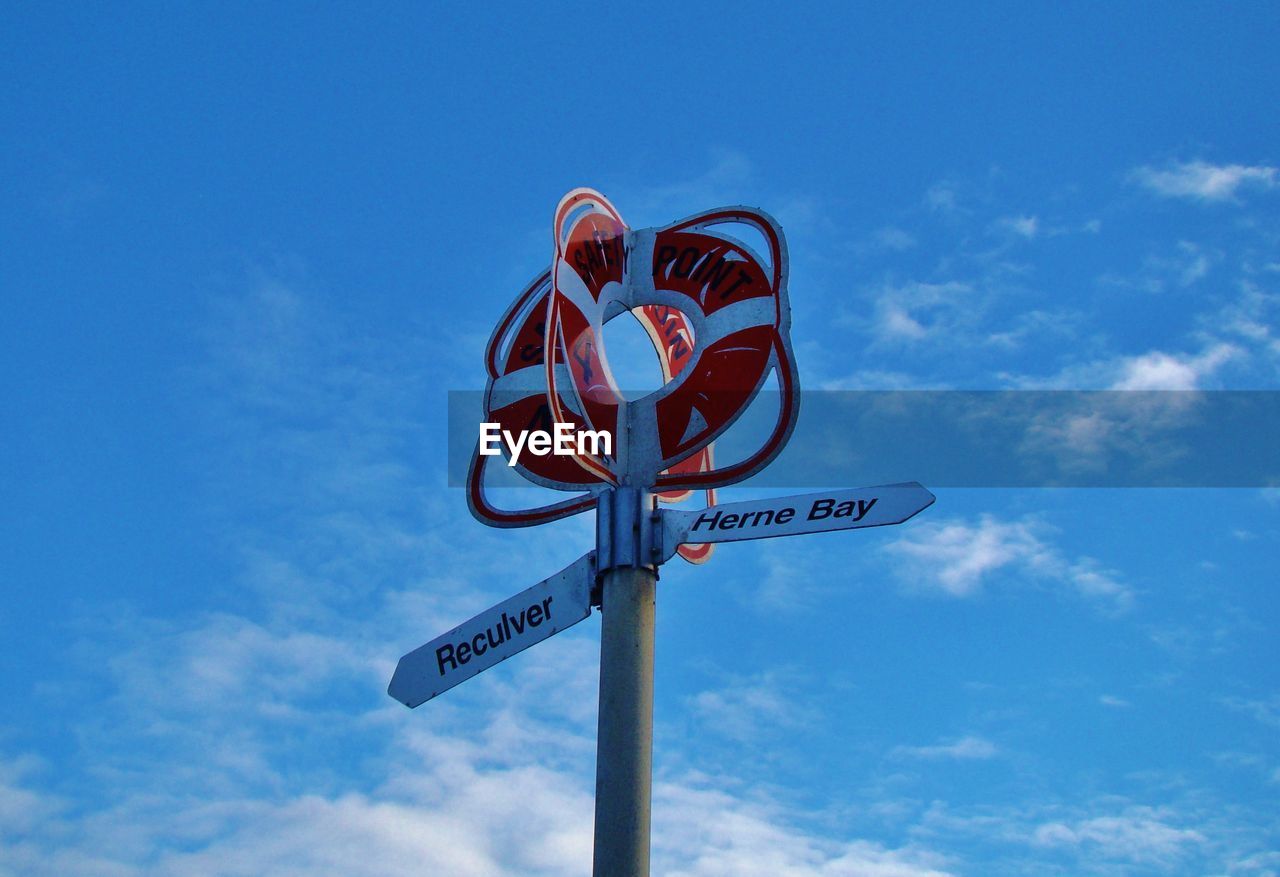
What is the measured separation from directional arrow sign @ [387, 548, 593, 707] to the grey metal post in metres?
0.25

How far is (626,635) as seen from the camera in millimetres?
12070

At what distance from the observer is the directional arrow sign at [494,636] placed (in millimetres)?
12258

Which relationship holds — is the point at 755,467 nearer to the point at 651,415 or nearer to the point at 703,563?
the point at 651,415

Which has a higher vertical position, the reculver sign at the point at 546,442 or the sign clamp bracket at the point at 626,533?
the reculver sign at the point at 546,442

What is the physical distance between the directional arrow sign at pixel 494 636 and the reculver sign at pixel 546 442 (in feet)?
3.40

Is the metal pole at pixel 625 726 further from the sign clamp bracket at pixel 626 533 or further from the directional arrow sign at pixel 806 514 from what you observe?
the directional arrow sign at pixel 806 514

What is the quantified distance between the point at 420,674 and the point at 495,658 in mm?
647

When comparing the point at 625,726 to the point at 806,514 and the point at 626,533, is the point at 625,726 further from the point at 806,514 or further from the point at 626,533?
the point at 806,514

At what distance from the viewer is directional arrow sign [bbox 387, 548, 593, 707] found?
40.2ft

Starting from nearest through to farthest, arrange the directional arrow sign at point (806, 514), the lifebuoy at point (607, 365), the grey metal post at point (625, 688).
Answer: the directional arrow sign at point (806, 514) < the grey metal post at point (625, 688) < the lifebuoy at point (607, 365)

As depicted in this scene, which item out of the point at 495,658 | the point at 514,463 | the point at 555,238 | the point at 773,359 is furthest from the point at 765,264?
the point at 495,658

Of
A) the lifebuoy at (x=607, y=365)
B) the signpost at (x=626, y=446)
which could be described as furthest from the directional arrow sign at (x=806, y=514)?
the lifebuoy at (x=607, y=365)

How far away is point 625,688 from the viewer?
1189 centimetres

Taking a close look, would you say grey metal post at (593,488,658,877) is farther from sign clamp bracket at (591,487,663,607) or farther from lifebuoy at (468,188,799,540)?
lifebuoy at (468,188,799,540)
